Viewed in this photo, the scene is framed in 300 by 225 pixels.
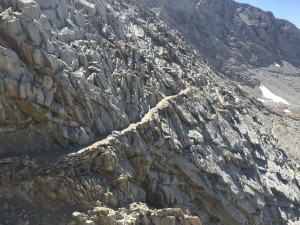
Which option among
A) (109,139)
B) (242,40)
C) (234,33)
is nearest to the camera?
(109,139)

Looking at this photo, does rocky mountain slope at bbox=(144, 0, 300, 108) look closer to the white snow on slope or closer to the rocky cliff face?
the rocky cliff face

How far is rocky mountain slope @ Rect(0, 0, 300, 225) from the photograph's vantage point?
26266 millimetres

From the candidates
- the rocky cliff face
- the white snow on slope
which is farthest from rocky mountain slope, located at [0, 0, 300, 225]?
the rocky cliff face

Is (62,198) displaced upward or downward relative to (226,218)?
upward

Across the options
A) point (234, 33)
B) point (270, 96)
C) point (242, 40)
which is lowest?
point (270, 96)

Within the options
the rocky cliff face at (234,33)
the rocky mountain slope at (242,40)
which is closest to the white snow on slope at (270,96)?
the rocky mountain slope at (242,40)

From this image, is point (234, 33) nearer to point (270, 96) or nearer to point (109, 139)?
point (270, 96)

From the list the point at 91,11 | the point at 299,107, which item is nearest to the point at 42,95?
the point at 91,11

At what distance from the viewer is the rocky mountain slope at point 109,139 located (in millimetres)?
26266

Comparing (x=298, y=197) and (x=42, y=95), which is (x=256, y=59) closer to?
(x=298, y=197)

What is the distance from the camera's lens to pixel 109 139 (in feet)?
99.4

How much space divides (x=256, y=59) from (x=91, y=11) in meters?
96.4

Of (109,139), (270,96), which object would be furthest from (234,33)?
(109,139)

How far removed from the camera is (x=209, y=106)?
155ft
